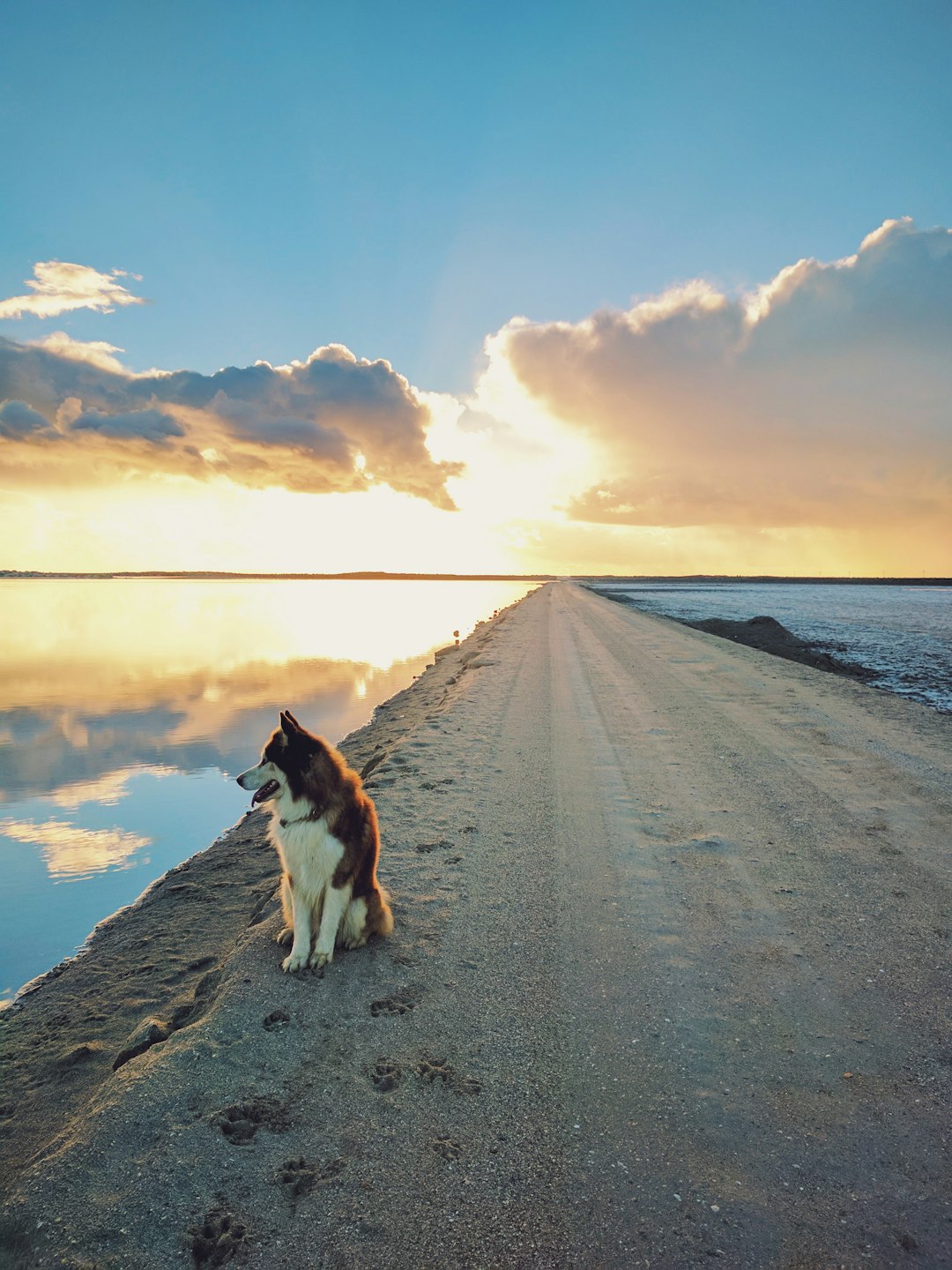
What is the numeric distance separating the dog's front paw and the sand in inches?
3.8

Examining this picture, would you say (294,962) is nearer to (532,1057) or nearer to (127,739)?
(532,1057)

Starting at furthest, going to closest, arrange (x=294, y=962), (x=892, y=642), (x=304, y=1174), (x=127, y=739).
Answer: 1. (x=892, y=642)
2. (x=127, y=739)
3. (x=294, y=962)
4. (x=304, y=1174)

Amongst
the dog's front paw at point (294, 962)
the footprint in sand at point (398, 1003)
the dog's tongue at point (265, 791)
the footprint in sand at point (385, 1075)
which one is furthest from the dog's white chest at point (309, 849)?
the footprint in sand at point (385, 1075)

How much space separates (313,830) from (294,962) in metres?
0.99

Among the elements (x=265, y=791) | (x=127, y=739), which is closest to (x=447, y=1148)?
(x=265, y=791)

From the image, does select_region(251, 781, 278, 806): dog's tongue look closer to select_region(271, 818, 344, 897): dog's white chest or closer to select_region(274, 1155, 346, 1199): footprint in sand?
select_region(271, 818, 344, 897): dog's white chest

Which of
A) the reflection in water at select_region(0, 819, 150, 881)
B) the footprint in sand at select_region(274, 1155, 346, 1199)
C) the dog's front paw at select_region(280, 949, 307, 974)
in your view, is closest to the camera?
the footprint in sand at select_region(274, 1155, 346, 1199)

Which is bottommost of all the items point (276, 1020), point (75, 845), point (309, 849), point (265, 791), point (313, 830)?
point (75, 845)

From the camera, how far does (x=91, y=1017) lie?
189 inches

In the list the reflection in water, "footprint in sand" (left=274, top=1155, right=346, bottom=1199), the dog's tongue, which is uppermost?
the dog's tongue

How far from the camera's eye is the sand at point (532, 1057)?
2.60m

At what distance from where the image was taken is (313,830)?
4.30 meters

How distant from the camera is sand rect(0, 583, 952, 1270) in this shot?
2604mm

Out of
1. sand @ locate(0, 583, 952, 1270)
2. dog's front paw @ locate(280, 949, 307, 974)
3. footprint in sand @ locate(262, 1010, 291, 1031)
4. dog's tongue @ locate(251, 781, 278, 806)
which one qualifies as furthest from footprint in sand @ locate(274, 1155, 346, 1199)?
dog's tongue @ locate(251, 781, 278, 806)
